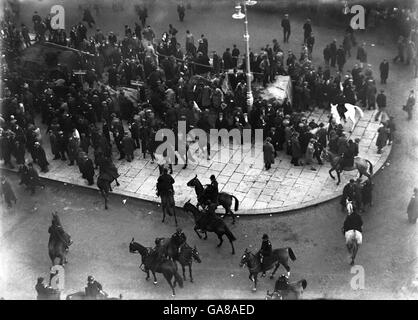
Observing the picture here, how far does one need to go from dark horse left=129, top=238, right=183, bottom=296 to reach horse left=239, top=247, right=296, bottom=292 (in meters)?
1.84

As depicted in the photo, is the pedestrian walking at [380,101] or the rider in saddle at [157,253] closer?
the rider in saddle at [157,253]

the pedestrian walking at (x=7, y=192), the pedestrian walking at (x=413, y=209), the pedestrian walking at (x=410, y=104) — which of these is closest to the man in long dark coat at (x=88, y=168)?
the pedestrian walking at (x=7, y=192)

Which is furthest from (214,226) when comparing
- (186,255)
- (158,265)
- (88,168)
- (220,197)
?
(88,168)

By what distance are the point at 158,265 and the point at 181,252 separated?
2.43 ft

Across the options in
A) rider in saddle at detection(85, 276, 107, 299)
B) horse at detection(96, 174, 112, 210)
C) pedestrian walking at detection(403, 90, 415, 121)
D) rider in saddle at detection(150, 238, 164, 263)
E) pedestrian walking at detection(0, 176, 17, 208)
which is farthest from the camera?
pedestrian walking at detection(403, 90, 415, 121)

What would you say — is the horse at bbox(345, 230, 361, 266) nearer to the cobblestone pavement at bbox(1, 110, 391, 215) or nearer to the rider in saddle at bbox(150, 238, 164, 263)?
the cobblestone pavement at bbox(1, 110, 391, 215)

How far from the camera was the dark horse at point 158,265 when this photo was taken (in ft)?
63.2

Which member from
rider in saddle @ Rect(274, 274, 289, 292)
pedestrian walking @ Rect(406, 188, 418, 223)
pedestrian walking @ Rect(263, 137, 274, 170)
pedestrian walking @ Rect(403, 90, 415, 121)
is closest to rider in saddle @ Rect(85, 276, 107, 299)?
rider in saddle @ Rect(274, 274, 289, 292)

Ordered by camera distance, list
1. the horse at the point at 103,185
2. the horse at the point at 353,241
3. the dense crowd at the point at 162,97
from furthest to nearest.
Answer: the dense crowd at the point at 162,97, the horse at the point at 103,185, the horse at the point at 353,241

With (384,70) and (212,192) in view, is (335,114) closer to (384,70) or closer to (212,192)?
(384,70)

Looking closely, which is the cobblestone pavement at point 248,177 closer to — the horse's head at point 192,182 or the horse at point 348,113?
the horse at point 348,113

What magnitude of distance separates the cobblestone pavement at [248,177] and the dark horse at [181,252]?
3484mm

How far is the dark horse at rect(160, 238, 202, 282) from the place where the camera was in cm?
1961

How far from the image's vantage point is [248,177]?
80.1 ft
